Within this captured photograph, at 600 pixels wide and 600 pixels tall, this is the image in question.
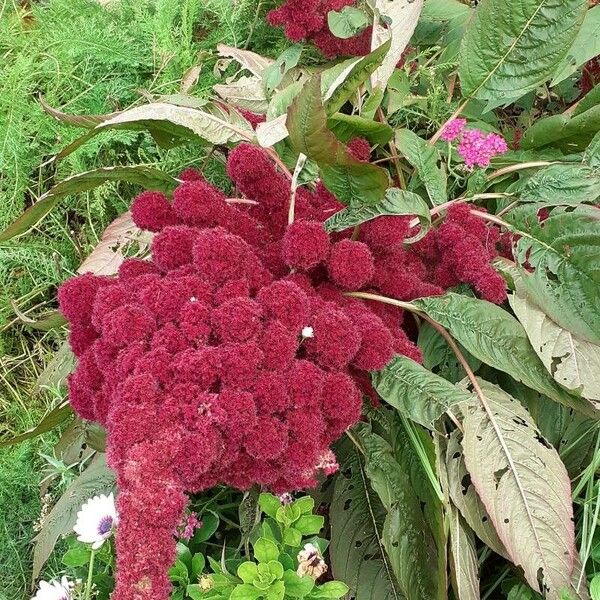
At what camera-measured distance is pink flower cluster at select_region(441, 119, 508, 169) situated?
1.11 metres

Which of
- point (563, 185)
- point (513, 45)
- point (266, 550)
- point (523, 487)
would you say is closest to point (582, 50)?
point (513, 45)

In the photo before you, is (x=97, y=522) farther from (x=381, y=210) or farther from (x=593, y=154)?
(x=593, y=154)

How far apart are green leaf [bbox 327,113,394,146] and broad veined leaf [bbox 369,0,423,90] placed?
189 millimetres

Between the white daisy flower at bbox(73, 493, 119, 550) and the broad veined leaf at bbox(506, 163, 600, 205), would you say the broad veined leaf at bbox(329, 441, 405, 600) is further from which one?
the broad veined leaf at bbox(506, 163, 600, 205)

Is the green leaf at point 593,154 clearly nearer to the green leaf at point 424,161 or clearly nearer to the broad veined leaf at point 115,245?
the green leaf at point 424,161

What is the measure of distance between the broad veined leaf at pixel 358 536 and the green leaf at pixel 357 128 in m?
0.44

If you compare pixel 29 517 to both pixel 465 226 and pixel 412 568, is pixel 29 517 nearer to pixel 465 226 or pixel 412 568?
pixel 412 568

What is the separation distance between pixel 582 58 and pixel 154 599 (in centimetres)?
105

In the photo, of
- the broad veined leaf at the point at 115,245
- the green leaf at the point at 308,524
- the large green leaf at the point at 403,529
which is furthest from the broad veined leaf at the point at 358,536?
the broad veined leaf at the point at 115,245

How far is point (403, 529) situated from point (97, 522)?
1.26 ft

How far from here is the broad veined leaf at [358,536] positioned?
36.9 inches

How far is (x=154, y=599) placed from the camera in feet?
1.86

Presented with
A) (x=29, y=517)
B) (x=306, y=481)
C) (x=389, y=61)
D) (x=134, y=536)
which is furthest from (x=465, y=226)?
(x=29, y=517)

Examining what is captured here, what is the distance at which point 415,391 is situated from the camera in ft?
2.82
